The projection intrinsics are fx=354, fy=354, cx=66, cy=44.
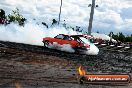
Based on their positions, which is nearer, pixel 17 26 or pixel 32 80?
pixel 32 80

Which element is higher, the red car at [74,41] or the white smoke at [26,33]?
the white smoke at [26,33]

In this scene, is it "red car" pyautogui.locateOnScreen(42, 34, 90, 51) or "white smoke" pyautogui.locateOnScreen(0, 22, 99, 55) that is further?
"white smoke" pyautogui.locateOnScreen(0, 22, 99, 55)

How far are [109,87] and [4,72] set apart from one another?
4631mm

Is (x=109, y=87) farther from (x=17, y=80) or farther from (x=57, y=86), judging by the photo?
(x=17, y=80)

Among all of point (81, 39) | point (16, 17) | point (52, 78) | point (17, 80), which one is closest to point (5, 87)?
point (17, 80)

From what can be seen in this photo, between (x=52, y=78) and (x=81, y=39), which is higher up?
(x=81, y=39)

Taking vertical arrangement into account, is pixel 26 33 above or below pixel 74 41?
above

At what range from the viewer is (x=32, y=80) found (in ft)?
44.0

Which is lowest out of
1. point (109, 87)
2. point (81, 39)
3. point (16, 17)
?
point (109, 87)

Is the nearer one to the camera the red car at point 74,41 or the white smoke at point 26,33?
the red car at point 74,41

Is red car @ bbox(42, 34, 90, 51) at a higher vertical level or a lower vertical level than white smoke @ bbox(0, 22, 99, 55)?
lower

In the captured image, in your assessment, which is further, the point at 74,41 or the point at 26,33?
the point at 26,33

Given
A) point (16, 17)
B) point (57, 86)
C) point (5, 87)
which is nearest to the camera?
point (5, 87)

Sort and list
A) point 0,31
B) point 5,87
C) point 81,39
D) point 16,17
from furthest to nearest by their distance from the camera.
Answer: point 16,17 < point 0,31 < point 81,39 < point 5,87
